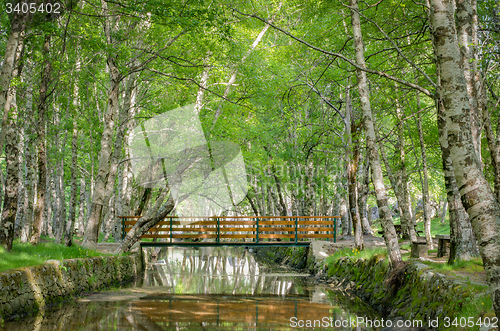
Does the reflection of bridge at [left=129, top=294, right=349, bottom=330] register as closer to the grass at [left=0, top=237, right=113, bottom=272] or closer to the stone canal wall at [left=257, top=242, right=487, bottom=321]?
the stone canal wall at [left=257, top=242, right=487, bottom=321]

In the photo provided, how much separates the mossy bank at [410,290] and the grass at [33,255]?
23.4ft

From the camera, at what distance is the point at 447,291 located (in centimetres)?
606

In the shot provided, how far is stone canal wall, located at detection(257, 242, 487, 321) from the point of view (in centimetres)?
582

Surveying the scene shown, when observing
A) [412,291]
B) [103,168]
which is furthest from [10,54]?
[412,291]

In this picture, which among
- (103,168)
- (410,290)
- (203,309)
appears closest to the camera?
(410,290)

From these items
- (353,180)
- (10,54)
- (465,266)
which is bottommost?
(465,266)

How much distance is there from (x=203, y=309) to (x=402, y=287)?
13.8 ft

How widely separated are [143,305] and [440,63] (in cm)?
762

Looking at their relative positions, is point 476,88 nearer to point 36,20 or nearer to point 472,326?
point 472,326

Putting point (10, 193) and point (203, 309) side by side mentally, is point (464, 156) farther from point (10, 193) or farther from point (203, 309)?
point (10, 193)

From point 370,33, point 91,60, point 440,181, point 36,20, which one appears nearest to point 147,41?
point 91,60

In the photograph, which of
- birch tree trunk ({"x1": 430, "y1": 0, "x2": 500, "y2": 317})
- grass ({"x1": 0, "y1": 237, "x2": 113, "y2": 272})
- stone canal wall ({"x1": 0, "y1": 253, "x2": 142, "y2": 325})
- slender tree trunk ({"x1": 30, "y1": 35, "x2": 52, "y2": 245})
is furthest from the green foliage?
slender tree trunk ({"x1": 30, "y1": 35, "x2": 52, "y2": 245})

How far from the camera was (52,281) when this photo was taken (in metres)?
8.43

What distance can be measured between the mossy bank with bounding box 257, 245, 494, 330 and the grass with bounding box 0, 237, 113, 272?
712 centimetres
